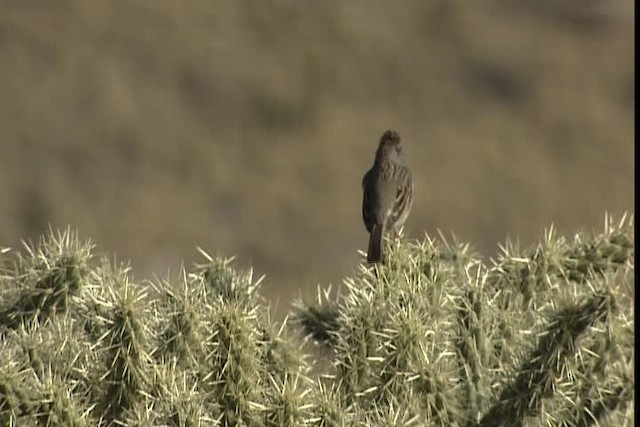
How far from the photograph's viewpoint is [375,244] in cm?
648

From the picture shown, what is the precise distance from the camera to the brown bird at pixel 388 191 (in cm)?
725

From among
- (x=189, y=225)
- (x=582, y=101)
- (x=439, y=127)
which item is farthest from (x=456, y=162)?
(x=189, y=225)

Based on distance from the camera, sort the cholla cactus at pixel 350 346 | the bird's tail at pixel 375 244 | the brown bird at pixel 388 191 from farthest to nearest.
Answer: the brown bird at pixel 388 191 → the bird's tail at pixel 375 244 → the cholla cactus at pixel 350 346

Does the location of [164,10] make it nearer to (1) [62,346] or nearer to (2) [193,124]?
(2) [193,124]

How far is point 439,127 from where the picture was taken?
84.0ft

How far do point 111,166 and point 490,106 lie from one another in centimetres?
651

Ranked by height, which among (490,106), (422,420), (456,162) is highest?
(490,106)

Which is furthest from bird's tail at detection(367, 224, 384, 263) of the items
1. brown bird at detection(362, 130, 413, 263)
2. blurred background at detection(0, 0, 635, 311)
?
blurred background at detection(0, 0, 635, 311)

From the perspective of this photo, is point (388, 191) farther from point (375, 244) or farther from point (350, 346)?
point (350, 346)

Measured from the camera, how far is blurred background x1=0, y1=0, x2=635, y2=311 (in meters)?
22.0

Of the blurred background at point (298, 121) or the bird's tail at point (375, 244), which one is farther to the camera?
the blurred background at point (298, 121)

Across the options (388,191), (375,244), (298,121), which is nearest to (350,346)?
(375,244)

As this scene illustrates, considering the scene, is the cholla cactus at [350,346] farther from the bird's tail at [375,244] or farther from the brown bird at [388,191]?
the brown bird at [388,191]

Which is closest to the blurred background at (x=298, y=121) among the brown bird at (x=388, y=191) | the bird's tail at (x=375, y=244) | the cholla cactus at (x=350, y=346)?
the brown bird at (x=388, y=191)
